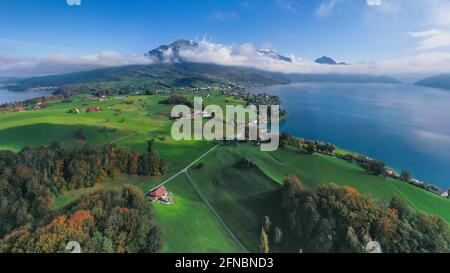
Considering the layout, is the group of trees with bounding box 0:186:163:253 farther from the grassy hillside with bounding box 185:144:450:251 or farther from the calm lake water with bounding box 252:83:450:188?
the calm lake water with bounding box 252:83:450:188

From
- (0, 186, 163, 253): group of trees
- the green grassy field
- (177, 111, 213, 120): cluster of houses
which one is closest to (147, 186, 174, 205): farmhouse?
the green grassy field

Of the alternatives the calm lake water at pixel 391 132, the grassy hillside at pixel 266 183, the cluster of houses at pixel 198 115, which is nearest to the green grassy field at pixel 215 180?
the grassy hillside at pixel 266 183

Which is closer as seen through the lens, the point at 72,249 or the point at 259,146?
the point at 72,249

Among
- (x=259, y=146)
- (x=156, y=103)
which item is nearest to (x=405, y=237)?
(x=259, y=146)

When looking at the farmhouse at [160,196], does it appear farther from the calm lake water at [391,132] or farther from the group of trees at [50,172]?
the calm lake water at [391,132]

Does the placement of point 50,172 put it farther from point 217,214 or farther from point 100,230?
point 217,214

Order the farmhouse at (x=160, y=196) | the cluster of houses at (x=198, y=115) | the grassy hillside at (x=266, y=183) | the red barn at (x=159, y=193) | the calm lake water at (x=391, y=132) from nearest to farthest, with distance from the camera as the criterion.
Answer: the grassy hillside at (x=266, y=183) < the farmhouse at (x=160, y=196) < the red barn at (x=159, y=193) < the calm lake water at (x=391, y=132) < the cluster of houses at (x=198, y=115)
